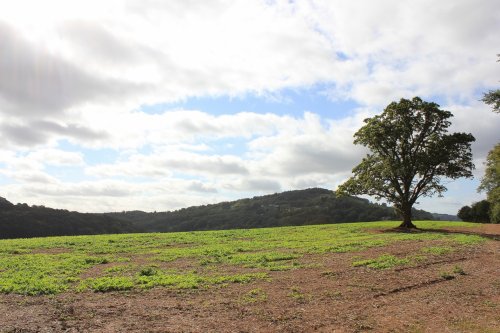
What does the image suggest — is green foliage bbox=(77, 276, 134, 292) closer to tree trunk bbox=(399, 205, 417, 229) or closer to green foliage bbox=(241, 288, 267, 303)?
green foliage bbox=(241, 288, 267, 303)

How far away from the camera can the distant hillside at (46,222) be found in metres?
116

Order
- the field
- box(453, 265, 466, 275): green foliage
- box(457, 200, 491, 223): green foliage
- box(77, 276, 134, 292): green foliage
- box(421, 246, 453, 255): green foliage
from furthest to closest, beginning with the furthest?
1. box(457, 200, 491, 223): green foliage
2. box(421, 246, 453, 255): green foliage
3. box(453, 265, 466, 275): green foliage
4. box(77, 276, 134, 292): green foliage
5. the field

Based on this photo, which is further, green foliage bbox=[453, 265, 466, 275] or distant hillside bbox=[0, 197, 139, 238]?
distant hillside bbox=[0, 197, 139, 238]

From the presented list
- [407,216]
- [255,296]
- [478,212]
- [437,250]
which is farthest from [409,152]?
[478,212]

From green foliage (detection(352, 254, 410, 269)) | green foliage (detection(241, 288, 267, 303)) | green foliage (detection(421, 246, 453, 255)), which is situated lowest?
green foliage (detection(241, 288, 267, 303))

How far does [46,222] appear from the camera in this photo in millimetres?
126812

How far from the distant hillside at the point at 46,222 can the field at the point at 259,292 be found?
104 m

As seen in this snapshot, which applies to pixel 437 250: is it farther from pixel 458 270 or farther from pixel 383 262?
pixel 458 270

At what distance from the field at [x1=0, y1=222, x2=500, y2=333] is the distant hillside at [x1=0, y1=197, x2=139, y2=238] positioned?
4114 inches

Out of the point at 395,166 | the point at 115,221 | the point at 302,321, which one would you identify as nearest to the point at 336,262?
the point at 302,321

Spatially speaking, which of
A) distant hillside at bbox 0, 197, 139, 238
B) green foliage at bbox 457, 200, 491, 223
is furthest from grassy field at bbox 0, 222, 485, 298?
distant hillside at bbox 0, 197, 139, 238

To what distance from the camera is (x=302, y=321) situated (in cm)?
1164

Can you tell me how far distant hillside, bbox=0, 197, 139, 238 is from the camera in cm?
11644

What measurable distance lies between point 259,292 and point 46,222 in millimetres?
129477
